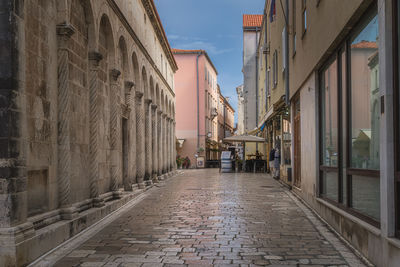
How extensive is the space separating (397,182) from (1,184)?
4.63m

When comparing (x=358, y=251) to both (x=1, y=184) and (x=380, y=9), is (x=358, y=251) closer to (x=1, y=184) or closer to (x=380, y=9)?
(x=380, y=9)

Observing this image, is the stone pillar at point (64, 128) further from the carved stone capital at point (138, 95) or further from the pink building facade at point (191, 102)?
the pink building facade at point (191, 102)

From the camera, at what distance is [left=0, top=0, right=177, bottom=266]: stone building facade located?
568 centimetres

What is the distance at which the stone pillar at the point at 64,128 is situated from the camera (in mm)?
7746

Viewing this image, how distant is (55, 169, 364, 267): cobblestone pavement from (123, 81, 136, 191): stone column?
292cm

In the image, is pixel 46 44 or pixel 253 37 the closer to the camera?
pixel 46 44

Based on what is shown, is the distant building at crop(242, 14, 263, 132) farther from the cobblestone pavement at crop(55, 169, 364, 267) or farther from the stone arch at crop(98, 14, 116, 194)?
the cobblestone pavement at crop(55, 169, 364, 267)

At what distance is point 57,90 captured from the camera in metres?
7.79

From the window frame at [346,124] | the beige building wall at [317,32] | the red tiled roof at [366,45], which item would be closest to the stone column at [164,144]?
the beige building wall at [317,32]

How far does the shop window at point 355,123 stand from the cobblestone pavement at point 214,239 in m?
0.76

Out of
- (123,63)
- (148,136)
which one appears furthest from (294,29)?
(148,136)

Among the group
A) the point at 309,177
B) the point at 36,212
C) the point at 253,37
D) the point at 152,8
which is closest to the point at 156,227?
the point at 36,212

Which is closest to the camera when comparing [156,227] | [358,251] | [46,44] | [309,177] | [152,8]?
[358,251]

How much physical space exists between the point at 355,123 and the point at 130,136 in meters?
9.01
